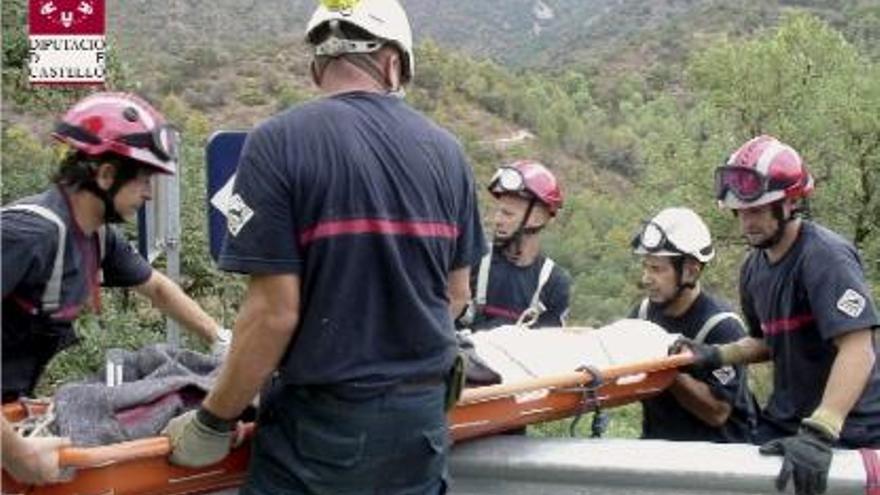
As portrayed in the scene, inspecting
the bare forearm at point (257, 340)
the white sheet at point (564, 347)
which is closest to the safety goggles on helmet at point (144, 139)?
the bare forearm at point (257, 340)

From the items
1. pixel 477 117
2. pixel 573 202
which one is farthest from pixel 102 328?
pixel 477 117

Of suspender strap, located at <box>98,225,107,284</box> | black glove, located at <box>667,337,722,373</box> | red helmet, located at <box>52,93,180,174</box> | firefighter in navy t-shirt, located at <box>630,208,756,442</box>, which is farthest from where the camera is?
firefighter in navy t-shirt, located at <box>630,208,756,442</box>

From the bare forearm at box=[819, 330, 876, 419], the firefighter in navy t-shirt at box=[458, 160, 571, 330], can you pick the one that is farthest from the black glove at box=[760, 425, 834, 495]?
the firefighter in navy t-shirt at box=[458, 160, 571, 330]

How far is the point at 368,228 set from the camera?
121 inches

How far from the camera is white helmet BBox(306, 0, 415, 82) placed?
3164mm

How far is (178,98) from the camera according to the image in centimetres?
4728

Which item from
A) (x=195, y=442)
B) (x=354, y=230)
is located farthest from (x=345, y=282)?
(x=195, y=442)

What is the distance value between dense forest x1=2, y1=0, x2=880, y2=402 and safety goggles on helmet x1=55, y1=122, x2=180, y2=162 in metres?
0.95

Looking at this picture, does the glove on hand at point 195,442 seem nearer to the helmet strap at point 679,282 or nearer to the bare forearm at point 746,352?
the bare forearm at point 746,352

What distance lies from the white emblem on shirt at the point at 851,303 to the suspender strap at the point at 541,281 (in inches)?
76.9

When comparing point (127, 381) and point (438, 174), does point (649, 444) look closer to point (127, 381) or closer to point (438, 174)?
point (438, 174)

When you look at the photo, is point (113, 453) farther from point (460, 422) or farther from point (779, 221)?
point (779, 221)

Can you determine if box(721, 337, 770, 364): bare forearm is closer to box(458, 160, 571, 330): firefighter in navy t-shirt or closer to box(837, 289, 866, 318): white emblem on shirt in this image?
box(837, 289, 866, 318): white emblem on shirt

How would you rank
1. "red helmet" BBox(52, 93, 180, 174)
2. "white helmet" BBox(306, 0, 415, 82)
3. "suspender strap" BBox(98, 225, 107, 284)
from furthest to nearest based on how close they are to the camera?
"suspender strap" BBox(98, 225, 107, 284)
"red helmet" BBox(52, 93, 180, 174)
"white helmet" BBox(306, 0, 415, 82)
